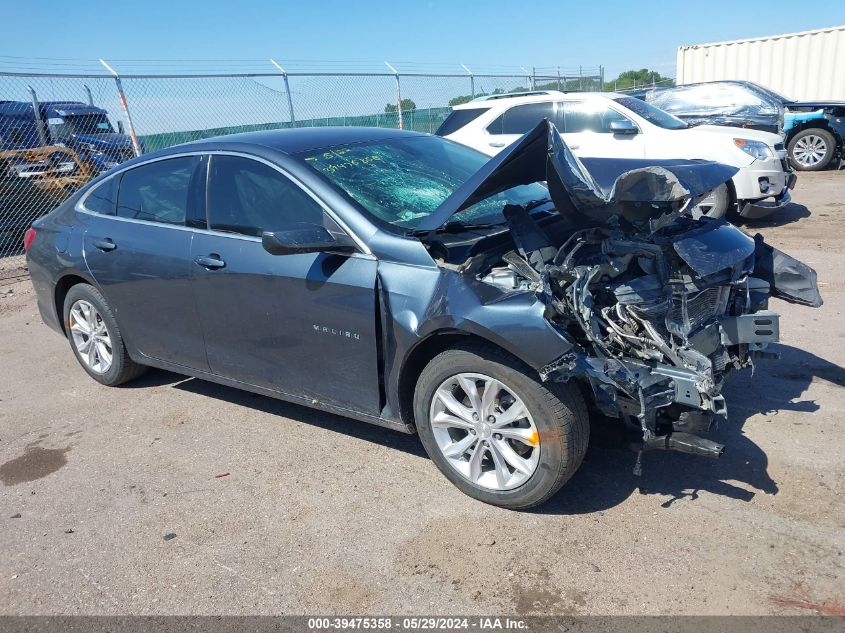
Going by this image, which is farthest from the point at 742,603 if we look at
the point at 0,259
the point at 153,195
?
the point at 0,259

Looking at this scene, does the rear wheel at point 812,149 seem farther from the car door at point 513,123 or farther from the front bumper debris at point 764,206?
the car door at point 513,123

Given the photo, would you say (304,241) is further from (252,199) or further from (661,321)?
(661,321)

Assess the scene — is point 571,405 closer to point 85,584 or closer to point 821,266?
point 85,584

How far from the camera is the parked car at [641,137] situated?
857 cm

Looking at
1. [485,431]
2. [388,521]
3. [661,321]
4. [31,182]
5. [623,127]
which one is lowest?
[388,521]

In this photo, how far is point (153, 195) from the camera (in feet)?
14.7

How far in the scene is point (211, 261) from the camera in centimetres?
400

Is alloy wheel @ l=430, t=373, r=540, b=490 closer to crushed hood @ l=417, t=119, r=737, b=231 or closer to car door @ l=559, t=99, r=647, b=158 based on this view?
crushed hood @ l=417, t=119, r=737, b=231

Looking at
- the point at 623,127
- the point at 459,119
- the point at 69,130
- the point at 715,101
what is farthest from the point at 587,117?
the point at 69,130

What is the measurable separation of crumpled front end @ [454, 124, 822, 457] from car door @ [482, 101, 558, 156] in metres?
6.24

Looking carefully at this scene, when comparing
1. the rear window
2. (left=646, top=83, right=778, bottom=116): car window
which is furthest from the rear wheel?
the rear window

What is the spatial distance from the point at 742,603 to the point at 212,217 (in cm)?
328

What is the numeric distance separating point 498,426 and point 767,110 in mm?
12347

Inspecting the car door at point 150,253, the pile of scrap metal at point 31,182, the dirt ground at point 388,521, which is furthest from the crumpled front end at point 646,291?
the pile of scrap metal at point 31,182
